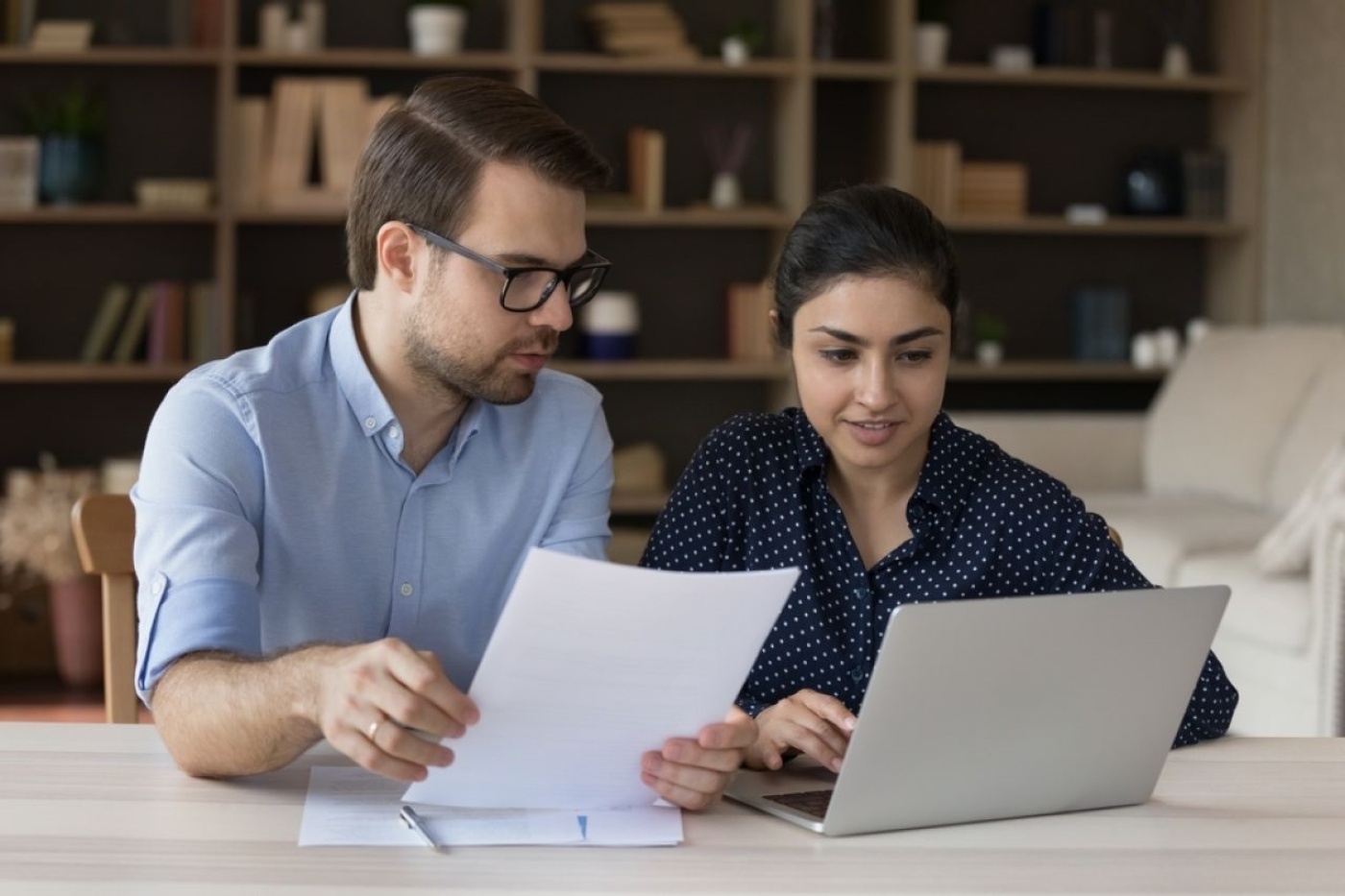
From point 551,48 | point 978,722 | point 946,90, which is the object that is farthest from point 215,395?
point 946,90

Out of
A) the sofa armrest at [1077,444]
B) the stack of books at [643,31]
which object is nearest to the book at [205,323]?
the stack of books at [643,31]

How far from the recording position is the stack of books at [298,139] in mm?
4902

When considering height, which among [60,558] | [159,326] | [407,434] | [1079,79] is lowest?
[60,558]

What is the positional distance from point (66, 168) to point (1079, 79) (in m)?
2.84

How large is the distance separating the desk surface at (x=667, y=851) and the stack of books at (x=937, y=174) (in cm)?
393

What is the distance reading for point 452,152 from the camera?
174 centimetres

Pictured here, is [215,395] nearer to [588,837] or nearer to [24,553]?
[588,837]

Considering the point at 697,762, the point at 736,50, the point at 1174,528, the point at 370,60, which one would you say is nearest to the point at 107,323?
the point at 370,60

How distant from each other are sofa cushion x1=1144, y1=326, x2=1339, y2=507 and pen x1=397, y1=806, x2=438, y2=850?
12.1ft

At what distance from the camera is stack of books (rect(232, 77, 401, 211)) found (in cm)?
490

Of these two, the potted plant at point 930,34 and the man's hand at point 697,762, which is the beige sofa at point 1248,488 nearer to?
the potted plant at point 930,34

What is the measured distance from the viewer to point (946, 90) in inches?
218

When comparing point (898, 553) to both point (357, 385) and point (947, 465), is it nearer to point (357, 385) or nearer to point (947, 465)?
point (947, 465)

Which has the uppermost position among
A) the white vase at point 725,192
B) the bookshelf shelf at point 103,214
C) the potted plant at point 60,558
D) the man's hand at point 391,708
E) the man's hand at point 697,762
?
the white vase at point 725,192
